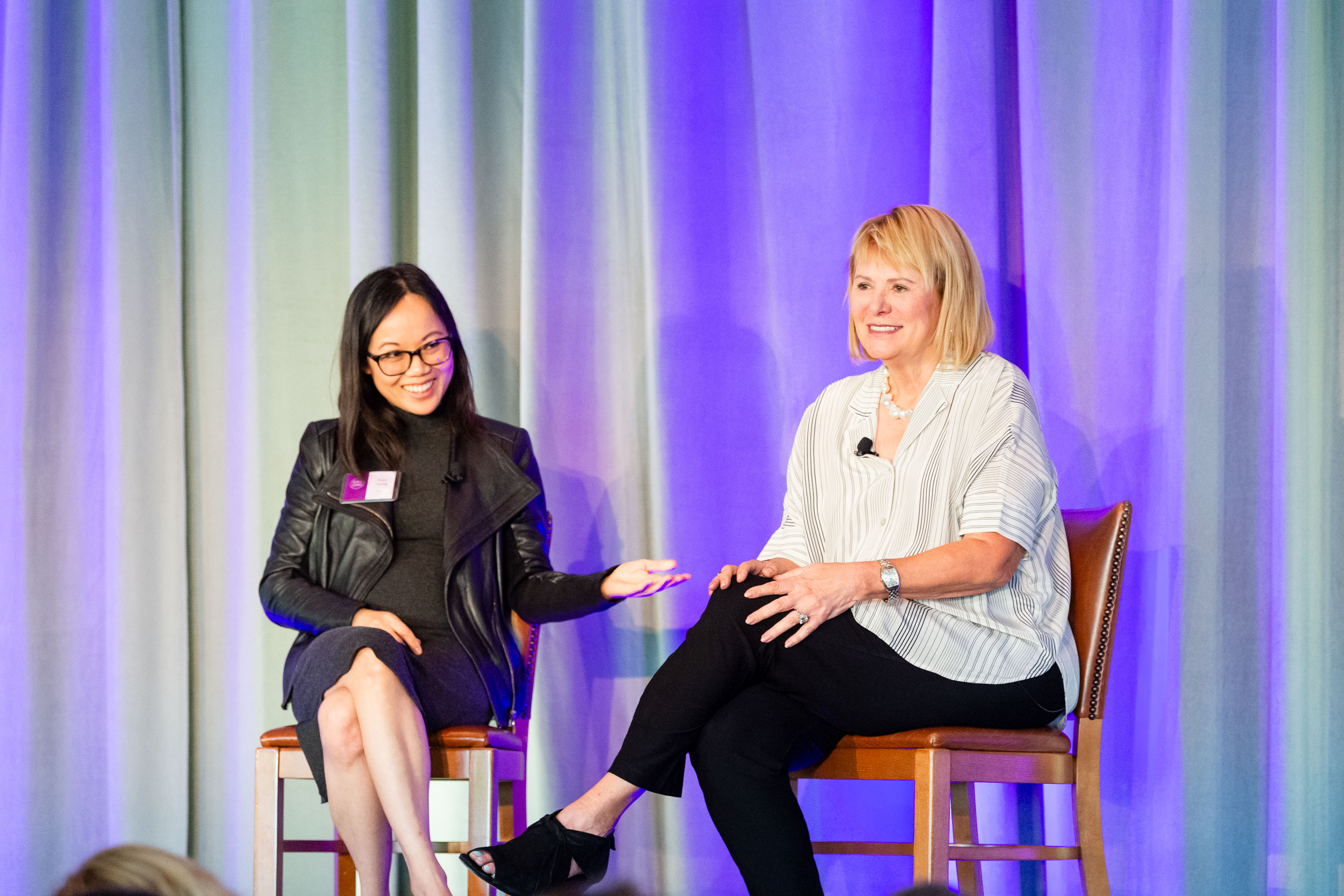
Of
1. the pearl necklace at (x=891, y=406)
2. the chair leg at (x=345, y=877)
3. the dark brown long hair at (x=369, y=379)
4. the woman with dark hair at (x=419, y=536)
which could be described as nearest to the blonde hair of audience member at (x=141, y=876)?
the woman with dark hair at (x=419, y=536)

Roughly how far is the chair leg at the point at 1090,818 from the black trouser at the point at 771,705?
0.08 meters

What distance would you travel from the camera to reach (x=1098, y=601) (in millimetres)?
1948

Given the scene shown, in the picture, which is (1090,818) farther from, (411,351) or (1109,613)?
(411,351)

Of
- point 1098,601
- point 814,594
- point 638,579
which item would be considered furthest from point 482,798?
point 1098,601

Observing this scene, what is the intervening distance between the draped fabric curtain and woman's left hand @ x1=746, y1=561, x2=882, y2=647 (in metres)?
0.78

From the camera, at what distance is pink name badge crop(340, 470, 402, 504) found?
2.28 metres

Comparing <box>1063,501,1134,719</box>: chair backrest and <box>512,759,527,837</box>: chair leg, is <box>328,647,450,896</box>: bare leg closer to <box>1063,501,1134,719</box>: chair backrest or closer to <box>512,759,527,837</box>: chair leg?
<box>512,759,527,837</box>: chair leg

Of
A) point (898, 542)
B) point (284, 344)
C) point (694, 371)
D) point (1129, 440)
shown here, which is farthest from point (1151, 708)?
point (284, 344)

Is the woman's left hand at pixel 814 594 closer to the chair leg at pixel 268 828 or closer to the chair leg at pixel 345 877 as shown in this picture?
the chair leg at pixel 268 828

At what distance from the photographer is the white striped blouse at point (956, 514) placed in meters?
1.86

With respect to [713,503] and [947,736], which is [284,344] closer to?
[713,503]

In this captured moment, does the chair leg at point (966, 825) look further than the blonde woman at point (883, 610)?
Yes

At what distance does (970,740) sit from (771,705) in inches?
12.1

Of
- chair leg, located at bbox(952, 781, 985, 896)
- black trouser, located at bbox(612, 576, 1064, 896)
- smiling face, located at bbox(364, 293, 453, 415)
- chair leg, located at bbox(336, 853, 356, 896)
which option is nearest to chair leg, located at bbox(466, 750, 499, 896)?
black trouser, located at bbox(612, 576, 1064, 896)
